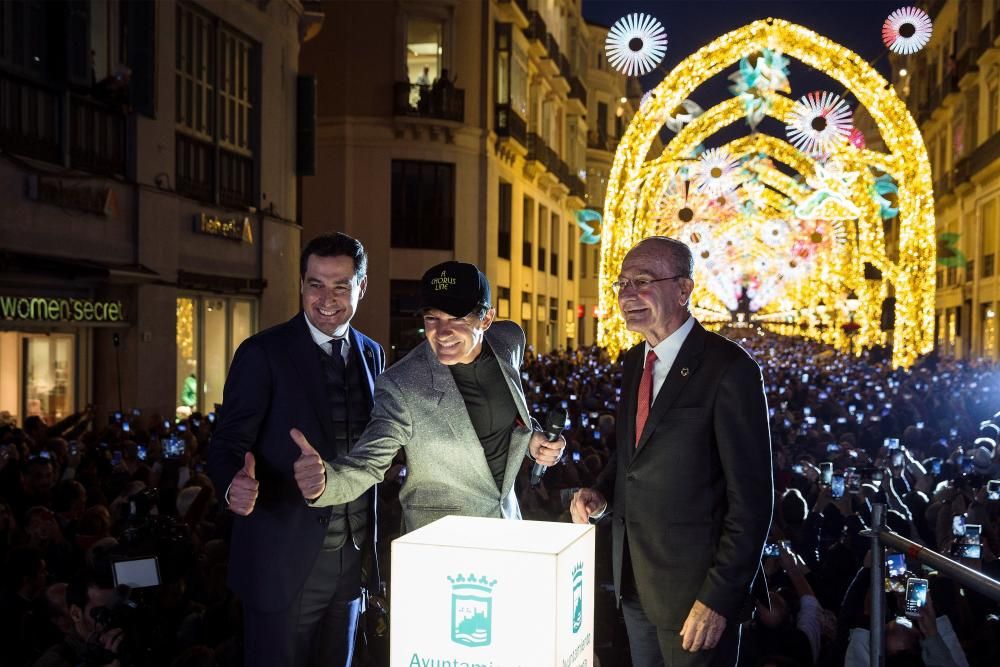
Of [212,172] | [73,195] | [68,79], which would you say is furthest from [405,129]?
[73,195]

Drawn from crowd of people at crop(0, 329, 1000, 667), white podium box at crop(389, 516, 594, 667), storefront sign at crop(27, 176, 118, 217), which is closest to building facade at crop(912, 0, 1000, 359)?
crowd of people at crop(0, 329, 1000, 667)

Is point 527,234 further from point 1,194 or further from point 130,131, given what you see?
point 1,194

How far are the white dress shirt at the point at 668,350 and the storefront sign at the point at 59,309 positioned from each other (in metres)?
11.6

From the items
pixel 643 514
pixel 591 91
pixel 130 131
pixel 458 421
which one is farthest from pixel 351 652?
pixel 591 91

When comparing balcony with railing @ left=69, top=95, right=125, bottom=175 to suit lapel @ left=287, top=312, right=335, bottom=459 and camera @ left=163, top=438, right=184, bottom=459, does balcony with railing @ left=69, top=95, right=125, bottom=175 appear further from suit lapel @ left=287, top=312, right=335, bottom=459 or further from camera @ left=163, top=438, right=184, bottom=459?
suit lapel @ left=287, top=312, right=335, bottom=459

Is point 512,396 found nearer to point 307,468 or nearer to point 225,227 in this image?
point 307,468

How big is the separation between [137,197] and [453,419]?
548 inches

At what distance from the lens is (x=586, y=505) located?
4223mm

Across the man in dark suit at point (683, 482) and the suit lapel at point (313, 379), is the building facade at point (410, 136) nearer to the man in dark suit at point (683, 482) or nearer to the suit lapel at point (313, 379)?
the suit lapel at point (313, 379)

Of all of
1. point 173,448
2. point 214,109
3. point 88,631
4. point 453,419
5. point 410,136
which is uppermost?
point 410,136

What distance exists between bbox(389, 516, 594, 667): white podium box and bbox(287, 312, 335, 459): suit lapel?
167 centimetres

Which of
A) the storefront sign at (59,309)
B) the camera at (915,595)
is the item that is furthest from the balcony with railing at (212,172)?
the camera at (915,595)

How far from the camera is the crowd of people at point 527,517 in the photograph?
18.9 feet

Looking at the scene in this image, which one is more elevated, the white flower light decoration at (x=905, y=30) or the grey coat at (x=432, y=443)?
the white flower light decoration at (x=905, y=30)
